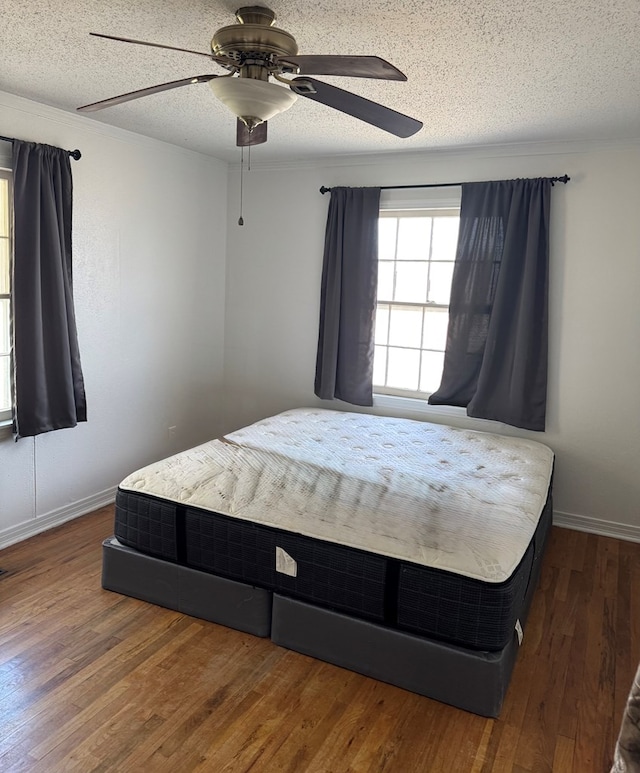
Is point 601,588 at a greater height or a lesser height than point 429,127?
lesser

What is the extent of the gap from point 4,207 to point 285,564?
244 centimetres

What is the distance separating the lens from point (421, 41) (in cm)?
222

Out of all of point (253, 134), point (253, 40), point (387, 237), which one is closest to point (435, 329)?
point (387, 237)

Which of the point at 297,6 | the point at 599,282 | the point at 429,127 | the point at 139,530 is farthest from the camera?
the point at 599,282

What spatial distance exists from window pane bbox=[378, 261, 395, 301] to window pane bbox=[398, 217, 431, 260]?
0.12 metres

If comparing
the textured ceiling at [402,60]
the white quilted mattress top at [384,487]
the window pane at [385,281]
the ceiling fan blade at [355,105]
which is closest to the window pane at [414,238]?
the window pane at [385,281]

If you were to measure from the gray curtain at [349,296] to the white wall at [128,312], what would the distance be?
1001 millimetres

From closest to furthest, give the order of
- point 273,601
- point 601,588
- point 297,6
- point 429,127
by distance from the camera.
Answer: point 297,6 → point 273,601 → point 601,588 → point 429,127

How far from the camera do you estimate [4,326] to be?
10.9 ft

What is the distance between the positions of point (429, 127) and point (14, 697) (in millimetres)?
3385

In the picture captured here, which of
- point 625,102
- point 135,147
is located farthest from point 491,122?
point 135,147

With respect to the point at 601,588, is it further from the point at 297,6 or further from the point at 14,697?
the point at 297,6

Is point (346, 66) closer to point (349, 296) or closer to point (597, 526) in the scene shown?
point (349, 296)

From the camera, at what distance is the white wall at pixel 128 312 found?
347cm
